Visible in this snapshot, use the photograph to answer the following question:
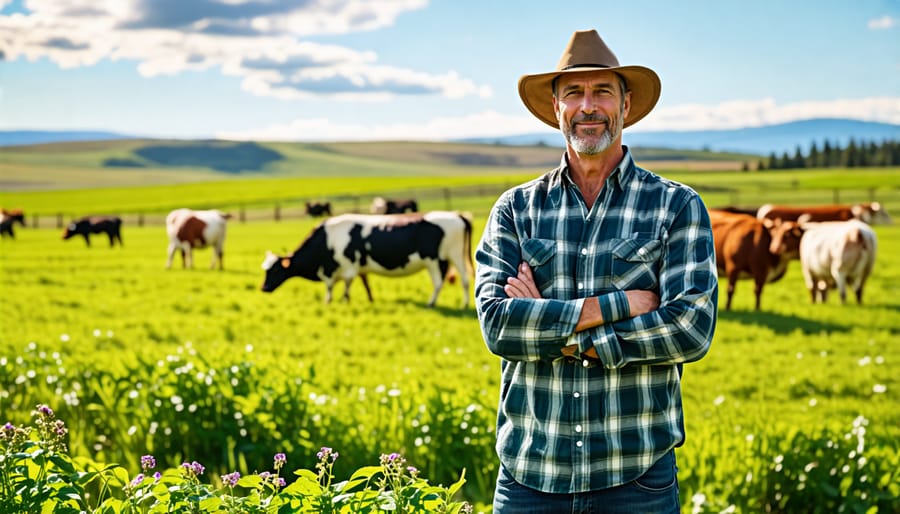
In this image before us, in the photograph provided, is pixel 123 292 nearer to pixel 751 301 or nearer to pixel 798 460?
pixel 751 301

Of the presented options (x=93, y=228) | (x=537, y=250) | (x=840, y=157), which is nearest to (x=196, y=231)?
(x=93, y=228)

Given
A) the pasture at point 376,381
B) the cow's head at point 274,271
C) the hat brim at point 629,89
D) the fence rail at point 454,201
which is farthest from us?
the fence rail at point 454,201

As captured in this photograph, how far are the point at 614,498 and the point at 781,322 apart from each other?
12.5 meters

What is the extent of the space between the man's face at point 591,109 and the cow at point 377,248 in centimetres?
1319

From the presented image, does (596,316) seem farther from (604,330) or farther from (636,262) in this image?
(636,262)

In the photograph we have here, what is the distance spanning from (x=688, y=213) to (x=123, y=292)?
60.6 feet

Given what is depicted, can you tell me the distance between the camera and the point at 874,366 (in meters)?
11.7

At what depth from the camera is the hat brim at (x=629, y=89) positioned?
3.75 meters

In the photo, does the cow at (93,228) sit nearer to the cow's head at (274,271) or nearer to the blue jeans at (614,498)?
the cow's head at (274,271)

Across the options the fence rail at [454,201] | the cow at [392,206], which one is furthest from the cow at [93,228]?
the fence rail at [454,201]

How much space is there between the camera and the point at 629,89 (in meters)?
3.97

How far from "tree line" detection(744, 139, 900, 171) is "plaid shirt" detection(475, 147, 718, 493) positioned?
274 ft

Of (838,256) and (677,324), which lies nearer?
(677,324)

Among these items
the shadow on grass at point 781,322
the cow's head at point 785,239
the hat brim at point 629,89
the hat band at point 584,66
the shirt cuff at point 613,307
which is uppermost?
the hat band at point 584,66
